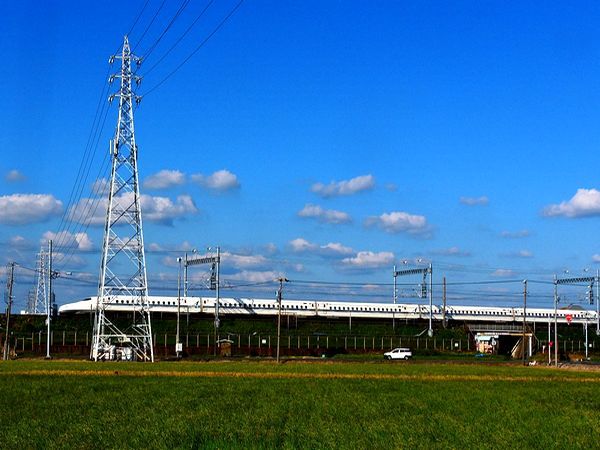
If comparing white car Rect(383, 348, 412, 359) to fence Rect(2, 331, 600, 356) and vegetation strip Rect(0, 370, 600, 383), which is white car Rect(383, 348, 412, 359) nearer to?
fence Rect(2, 331, 600, 356)

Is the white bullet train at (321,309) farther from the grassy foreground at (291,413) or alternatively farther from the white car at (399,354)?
the grassy foreground at (291,413)

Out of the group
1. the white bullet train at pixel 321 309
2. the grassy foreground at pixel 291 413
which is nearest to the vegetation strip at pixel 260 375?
the grassy foreground at pixel 291 413

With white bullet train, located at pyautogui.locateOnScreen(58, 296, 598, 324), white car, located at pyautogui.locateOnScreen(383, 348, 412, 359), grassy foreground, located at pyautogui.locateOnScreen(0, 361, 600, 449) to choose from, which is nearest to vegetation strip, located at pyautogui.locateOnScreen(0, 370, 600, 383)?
grassy foreground, located at pyautogui.locateOnScreen(0, 361, 600, 449)

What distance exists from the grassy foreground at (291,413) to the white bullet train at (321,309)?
69.3 meters

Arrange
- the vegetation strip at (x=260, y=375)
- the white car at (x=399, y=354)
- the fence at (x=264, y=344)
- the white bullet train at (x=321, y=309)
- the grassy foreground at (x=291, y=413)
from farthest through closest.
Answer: the white bullet train at (x=321, y=309) < the fence at (x=264, y=344) < the white car at (x=399, y=354) < the vegetation strip at (x=260, y=375) < the grassy foreground at (x=291, y=413)

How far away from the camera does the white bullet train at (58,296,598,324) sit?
10988 cm

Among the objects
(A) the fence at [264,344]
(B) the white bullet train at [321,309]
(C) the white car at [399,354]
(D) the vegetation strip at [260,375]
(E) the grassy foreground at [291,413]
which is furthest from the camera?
(B) the white bullet train at [321,309]

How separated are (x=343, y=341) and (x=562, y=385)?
57.3 m

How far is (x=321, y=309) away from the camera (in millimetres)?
Answer: 122125

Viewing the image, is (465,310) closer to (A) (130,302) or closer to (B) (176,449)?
(A) (130,302)

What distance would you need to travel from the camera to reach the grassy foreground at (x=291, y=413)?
1864 cm

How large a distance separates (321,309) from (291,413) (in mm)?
98012

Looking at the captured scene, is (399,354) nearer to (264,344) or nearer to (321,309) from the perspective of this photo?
(264,344)

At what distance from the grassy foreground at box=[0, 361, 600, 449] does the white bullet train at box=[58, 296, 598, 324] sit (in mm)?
69301
